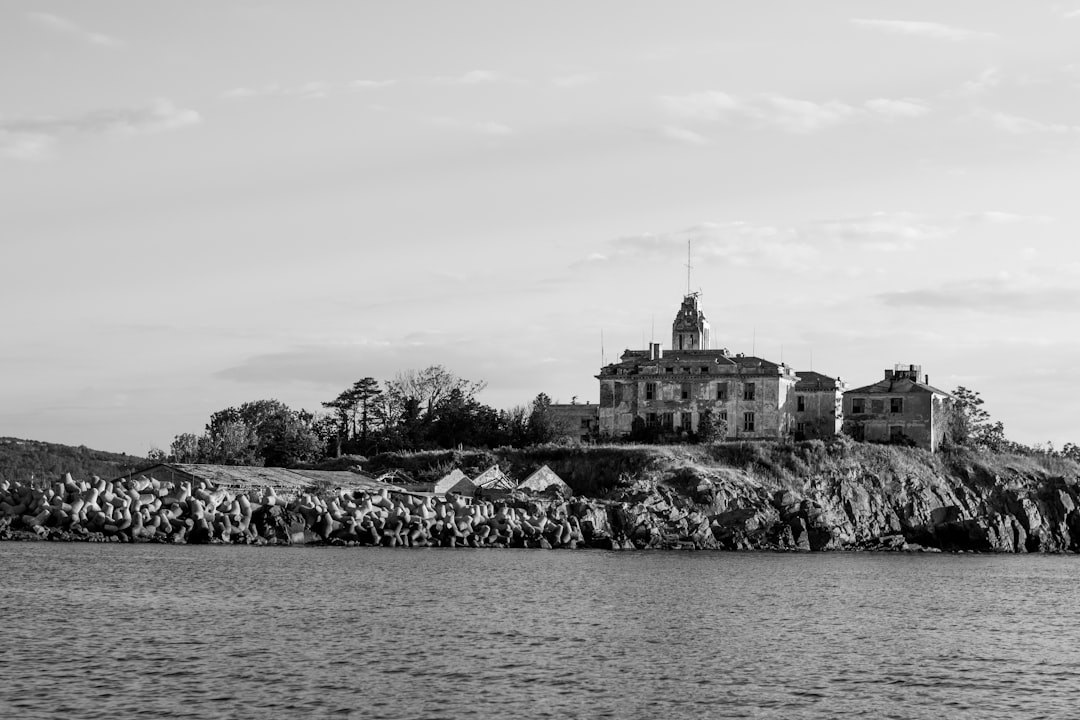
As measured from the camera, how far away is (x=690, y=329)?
359 ft

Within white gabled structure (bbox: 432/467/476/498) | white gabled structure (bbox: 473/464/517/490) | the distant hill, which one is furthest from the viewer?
the distant hill

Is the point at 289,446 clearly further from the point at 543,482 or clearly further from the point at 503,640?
the point at 503,640

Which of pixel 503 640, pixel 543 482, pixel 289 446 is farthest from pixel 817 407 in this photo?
pixel 503 640

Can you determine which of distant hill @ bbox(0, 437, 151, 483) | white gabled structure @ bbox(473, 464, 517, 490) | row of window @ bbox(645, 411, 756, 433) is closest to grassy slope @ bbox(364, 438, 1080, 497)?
white gabled structure @ bbox(473, 464, 517, 490)

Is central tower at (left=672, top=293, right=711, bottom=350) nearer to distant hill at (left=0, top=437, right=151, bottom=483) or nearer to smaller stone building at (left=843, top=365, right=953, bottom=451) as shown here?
smaller stone building at (left=843, top=365, right=953, bottom=451)

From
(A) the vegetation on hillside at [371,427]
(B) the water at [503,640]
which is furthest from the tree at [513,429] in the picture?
(B) the water at [503,640]

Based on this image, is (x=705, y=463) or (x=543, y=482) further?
(x=705, y=463)

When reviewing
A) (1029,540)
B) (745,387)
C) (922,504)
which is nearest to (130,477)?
(745,387)

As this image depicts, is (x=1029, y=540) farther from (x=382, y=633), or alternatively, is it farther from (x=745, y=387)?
(x=382, y=633)

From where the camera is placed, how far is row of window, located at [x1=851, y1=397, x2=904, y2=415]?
103938mm

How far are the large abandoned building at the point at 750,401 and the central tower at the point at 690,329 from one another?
3406mm

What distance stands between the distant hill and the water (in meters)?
46.7

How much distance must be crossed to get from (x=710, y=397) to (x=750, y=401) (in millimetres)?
2718

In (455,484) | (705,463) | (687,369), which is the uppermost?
(687,369)
